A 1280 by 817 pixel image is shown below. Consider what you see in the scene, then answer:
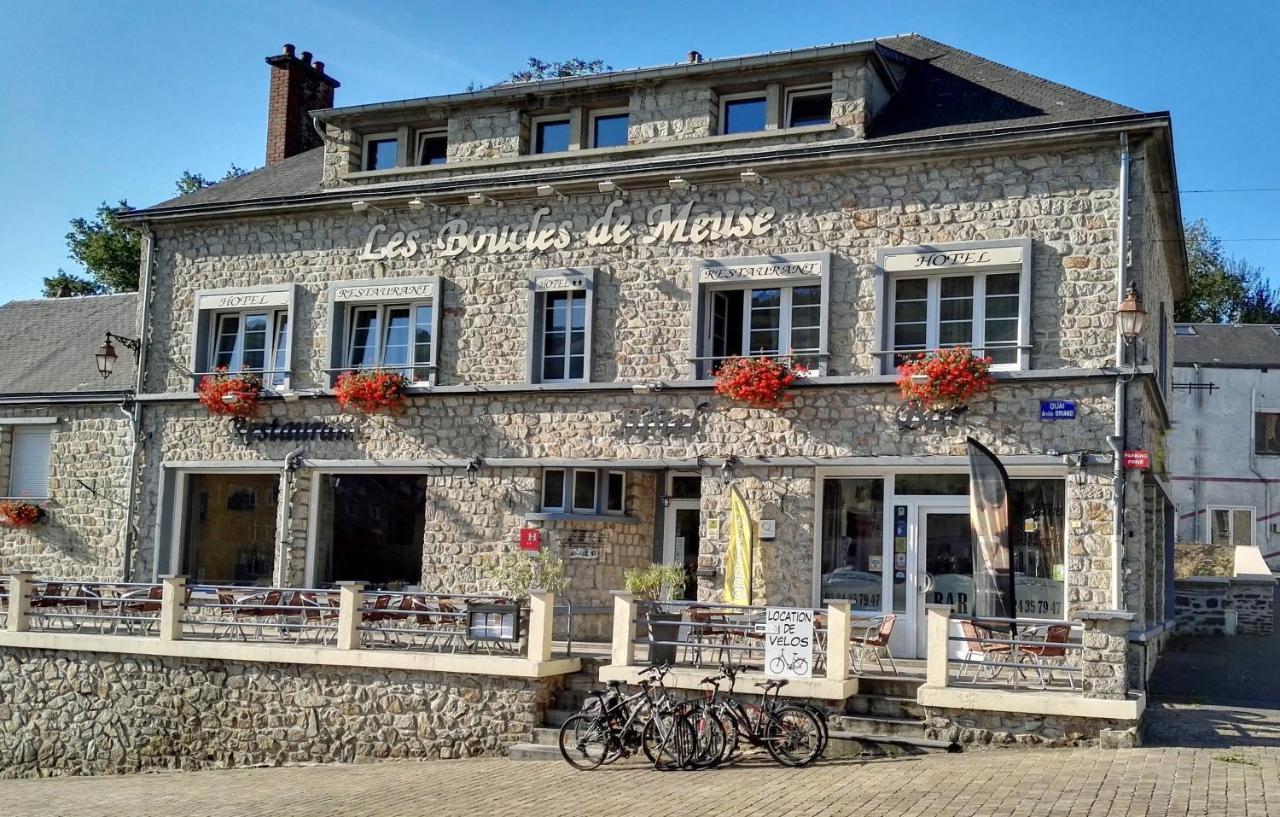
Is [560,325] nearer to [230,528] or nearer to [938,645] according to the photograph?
[230,528]

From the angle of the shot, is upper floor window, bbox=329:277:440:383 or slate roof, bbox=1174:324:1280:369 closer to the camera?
upper floor window, bbox=329:277:440:383

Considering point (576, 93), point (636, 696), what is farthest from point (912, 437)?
point (576, 93)

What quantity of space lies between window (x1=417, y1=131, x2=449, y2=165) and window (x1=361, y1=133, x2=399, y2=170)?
1.34 ft

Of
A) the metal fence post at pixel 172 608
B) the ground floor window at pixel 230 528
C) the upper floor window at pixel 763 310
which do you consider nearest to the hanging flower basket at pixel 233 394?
the ground floor window at pixel 230 528

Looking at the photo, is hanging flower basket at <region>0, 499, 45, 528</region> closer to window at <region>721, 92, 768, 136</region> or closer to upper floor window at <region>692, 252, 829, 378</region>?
upper floor window at <region>692, 252, 829, 378</region>

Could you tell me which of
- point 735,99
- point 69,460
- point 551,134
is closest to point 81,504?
point 69,460

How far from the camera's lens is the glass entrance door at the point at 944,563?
48.9ft

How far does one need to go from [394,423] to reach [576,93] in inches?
196

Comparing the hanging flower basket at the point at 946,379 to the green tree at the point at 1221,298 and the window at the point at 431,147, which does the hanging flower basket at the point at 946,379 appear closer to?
the window at the point at 431,147

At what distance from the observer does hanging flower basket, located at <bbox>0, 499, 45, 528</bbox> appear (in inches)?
776

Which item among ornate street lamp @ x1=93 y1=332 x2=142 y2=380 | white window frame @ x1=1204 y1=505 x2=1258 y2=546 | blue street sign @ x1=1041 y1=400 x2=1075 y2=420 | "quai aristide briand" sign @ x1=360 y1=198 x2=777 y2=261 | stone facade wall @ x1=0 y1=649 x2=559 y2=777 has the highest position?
"quai aristide briand" sign @ x1=360 y1=198 x2=777 y2=261

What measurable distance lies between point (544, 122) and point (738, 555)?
664cm

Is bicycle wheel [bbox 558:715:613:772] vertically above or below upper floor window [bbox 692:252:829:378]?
below

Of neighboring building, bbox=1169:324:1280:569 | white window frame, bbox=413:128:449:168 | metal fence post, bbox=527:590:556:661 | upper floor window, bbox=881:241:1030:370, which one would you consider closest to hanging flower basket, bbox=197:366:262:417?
white window frame, bbox=413:128:449:168
